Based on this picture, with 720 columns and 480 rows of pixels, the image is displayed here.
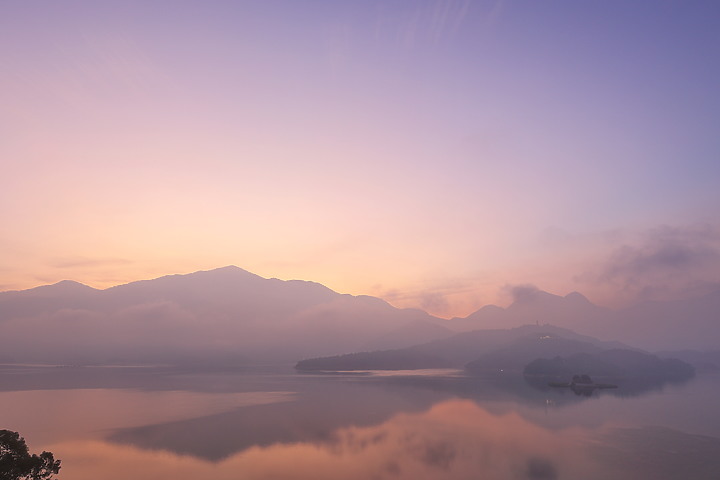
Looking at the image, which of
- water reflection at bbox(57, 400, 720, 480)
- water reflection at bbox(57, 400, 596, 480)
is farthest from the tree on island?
water reflection at bbox(57, 400, 596, 480)

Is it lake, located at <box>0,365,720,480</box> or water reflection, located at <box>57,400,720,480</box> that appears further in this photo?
lake, located at <box>0,365,720,480</box>

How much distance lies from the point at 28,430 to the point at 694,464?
285ft

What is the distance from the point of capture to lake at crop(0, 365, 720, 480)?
4666 centimetres

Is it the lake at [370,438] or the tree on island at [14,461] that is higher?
the tree on island at [14,461]

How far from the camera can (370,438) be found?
63906mm

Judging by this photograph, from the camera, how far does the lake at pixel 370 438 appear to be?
4666 centimetres

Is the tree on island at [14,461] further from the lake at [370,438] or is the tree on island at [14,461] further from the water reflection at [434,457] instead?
the lake at [370,438]

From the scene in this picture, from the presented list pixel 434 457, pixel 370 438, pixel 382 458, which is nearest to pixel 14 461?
pixel 382 458

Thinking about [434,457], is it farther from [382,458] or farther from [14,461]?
[14,461]

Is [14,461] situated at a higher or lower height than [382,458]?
higher

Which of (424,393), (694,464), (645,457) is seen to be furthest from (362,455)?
(424,393)

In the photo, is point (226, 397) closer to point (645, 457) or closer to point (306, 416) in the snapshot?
point (306, 416)

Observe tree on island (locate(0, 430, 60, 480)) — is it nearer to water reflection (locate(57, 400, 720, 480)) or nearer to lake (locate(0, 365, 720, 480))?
water reflection (locate(57, 400, 720, 480))

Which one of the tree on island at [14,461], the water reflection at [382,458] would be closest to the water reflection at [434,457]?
the water reflection at [382,458]
